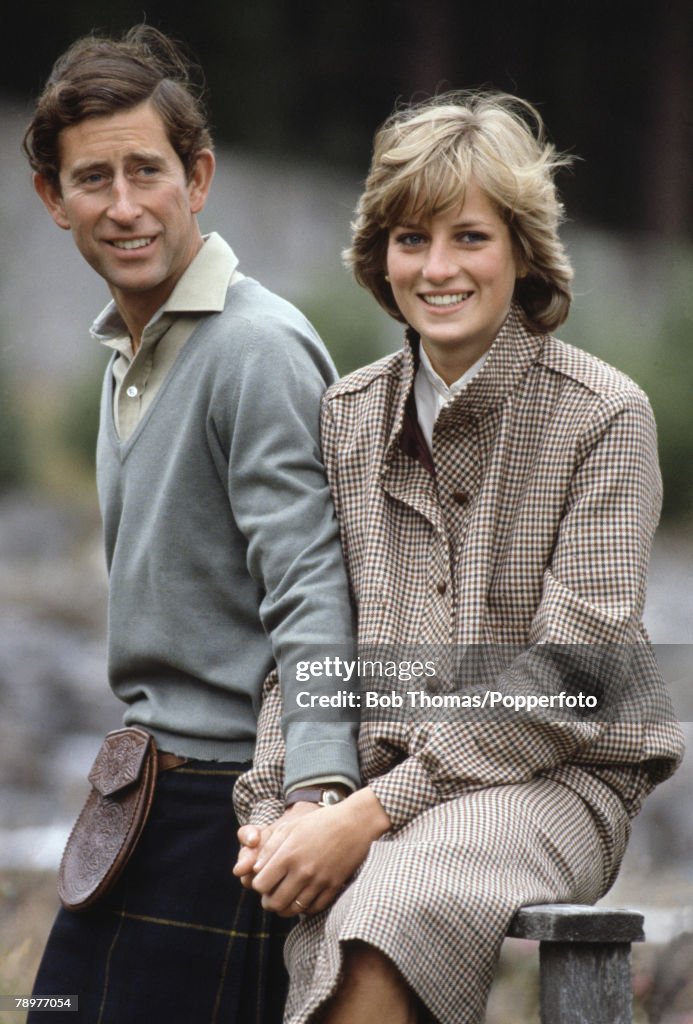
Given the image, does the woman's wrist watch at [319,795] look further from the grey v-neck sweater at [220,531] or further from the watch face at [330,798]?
the grey v-neck sweater at [220,531]

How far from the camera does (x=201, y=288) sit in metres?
2.32

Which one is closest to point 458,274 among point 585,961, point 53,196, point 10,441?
point 53,196

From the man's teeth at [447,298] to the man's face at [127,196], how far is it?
0.42 metres

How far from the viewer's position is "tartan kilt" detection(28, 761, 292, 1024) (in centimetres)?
217

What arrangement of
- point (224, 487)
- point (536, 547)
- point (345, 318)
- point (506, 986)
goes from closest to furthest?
point (536, 547) < point (224, 487) < point (506, 986) < point (345, 318)

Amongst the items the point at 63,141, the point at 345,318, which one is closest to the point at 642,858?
the point at 345,318

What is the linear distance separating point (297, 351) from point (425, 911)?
2.75ft

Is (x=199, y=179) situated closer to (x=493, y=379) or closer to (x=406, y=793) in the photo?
(x=493, y=379)

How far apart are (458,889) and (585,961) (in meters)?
0.17

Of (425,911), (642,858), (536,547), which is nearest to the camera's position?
(425,911)

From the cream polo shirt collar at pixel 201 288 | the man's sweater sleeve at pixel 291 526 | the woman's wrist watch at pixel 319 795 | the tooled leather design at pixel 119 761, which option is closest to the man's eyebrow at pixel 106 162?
the cream polo shirt collar at pixel 201 288

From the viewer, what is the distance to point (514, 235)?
2.18 meters

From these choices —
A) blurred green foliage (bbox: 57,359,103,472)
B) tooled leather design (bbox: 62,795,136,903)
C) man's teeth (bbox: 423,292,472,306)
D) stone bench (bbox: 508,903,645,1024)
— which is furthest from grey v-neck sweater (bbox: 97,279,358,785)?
blurred green foliage (bbox: 57,359,103,472)

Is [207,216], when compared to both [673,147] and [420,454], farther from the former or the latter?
[420,454]
